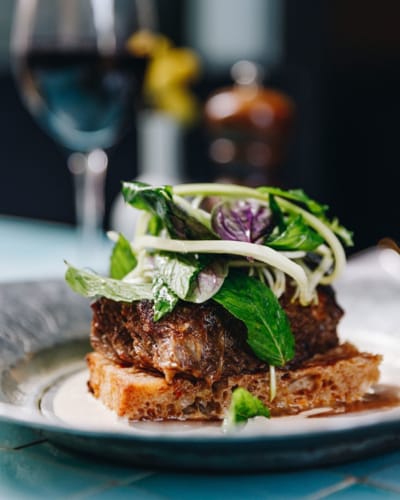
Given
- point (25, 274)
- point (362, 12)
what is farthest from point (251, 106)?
point (362, 12)

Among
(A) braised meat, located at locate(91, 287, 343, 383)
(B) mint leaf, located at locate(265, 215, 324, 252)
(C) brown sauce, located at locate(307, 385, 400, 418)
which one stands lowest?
(C) brown sauce, located at locate(307, 385, 400, 418)

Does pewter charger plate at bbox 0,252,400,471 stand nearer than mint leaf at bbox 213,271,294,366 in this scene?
Yes

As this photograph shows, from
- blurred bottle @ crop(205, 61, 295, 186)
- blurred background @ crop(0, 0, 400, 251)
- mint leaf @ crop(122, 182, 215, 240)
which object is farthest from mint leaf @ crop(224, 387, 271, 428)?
blurred background @ crop(0, 0, 400, 251)

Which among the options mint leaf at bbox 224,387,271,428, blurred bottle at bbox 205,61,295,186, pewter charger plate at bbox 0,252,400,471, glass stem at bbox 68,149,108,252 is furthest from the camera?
blurred bottle at bbox 205,61,295,186

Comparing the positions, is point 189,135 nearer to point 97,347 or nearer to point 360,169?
point 360,169

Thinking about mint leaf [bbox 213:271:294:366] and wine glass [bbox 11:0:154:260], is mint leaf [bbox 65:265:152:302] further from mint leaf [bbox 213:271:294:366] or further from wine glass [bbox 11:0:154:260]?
wine glass [bbox 11:0:154:260]

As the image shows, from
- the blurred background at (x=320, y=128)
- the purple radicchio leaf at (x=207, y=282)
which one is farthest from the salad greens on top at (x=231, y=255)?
the blurred background at (x=320, y=128)
